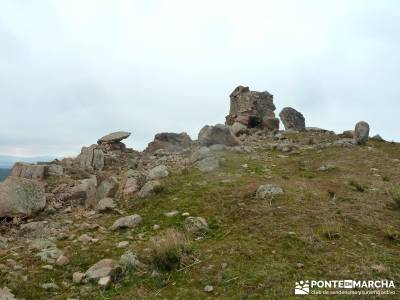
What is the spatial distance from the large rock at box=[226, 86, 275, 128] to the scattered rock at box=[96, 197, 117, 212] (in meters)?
22.4

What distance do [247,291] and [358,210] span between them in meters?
5.87

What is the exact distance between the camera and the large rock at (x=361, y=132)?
82.2ft

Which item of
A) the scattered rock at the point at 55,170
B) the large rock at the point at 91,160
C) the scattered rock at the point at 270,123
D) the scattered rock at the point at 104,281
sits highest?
the scattered rock at the point at 270,123

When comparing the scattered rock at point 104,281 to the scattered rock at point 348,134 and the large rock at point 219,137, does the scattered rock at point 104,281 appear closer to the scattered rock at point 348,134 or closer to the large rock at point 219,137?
the large rock at point 219,137

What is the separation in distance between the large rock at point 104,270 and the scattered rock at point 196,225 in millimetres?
2455

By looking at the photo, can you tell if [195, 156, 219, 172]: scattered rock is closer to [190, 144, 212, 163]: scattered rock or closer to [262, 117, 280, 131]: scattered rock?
[190, 144, 212, 163]: scattered rock

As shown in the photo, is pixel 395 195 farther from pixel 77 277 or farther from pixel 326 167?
pixel 77 277

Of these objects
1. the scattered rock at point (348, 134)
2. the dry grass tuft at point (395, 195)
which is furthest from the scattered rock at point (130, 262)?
the scattered rock at point (348, 134)

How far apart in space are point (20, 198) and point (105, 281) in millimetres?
7000

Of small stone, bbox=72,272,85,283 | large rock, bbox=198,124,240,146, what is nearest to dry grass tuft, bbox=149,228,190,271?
small stone, bbox=72,272,85,283

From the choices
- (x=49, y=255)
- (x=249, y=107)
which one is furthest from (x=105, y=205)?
(x=249, y=107)

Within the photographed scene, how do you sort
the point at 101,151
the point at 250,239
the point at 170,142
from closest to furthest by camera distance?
the point at 250,239 < the point at 101,151 < the point at 170,142

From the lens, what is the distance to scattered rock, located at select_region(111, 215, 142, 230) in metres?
12.2

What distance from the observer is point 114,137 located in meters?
27.0
